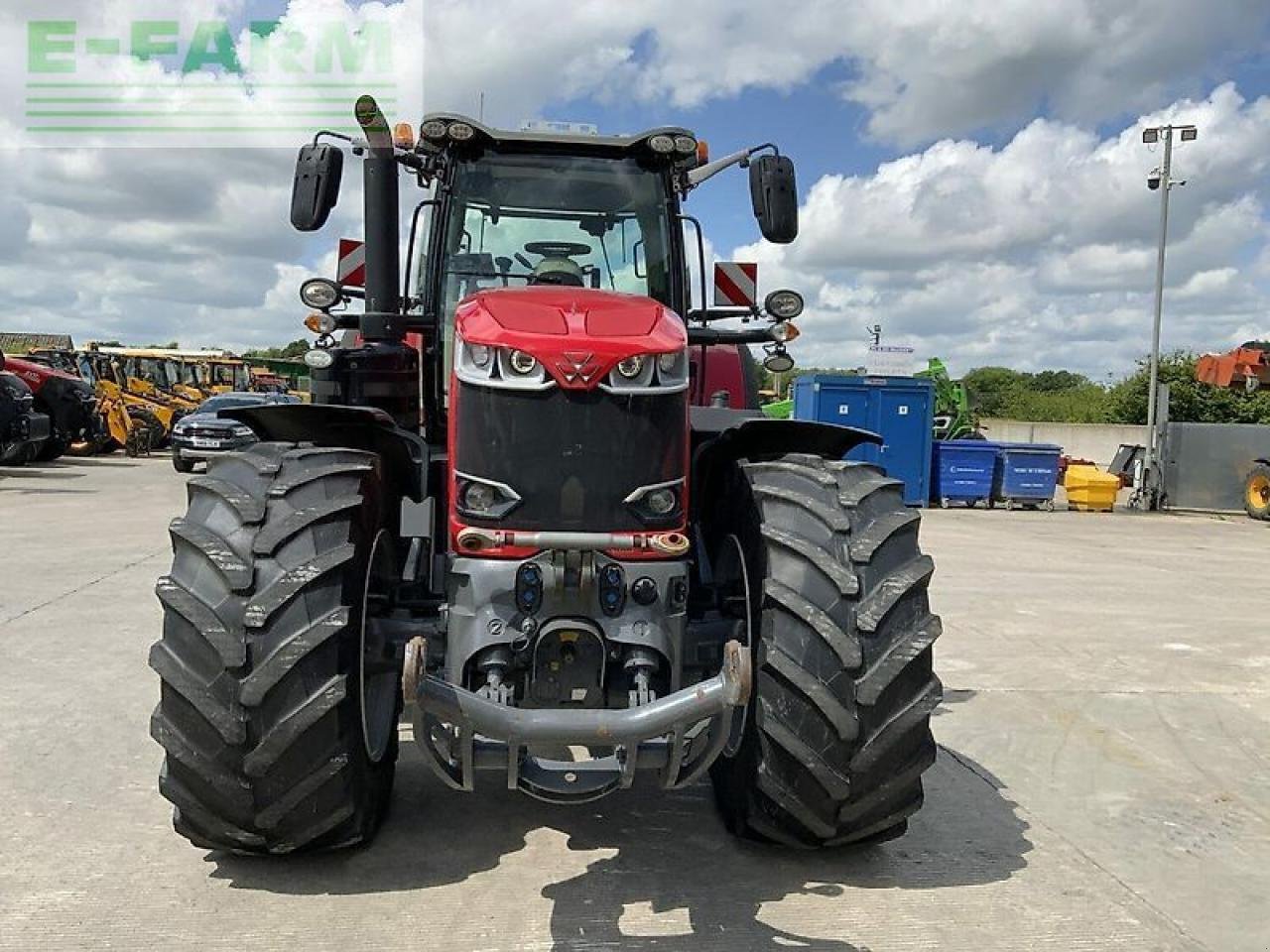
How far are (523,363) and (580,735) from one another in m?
1.09

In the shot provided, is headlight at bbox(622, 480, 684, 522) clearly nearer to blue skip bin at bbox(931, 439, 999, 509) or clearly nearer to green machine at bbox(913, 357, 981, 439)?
blue skip bin at bbox(931, 439, 999, 509)

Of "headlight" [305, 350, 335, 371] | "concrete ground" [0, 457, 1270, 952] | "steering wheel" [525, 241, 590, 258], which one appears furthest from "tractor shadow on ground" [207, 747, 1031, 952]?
"steering wheel" [525, 241, 590, 258]

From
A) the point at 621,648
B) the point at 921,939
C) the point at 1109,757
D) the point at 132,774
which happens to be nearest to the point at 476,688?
the point at 621,648

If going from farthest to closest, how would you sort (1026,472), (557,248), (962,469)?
(1026,472)
(962,469)
(557,248)

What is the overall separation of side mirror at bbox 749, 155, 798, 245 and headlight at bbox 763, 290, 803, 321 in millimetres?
249

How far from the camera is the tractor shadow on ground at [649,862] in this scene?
3.23m

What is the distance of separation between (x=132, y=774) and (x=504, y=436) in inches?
89.5

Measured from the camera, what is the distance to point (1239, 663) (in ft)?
23.4

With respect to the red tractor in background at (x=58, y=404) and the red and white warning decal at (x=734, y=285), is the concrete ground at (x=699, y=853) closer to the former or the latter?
the red and white warning decal at (x=734, y=285)

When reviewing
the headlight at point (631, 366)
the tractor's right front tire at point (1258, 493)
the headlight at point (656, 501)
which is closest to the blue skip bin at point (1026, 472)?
the tractor's right front tire at point (1258, 493)

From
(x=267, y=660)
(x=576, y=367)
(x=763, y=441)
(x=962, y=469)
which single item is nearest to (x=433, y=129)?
(x=576, y=367)

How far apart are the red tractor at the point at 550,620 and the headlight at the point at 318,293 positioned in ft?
2.42

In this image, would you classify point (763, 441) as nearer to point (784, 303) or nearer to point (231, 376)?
point (784, 303)

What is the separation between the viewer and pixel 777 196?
177 inches
